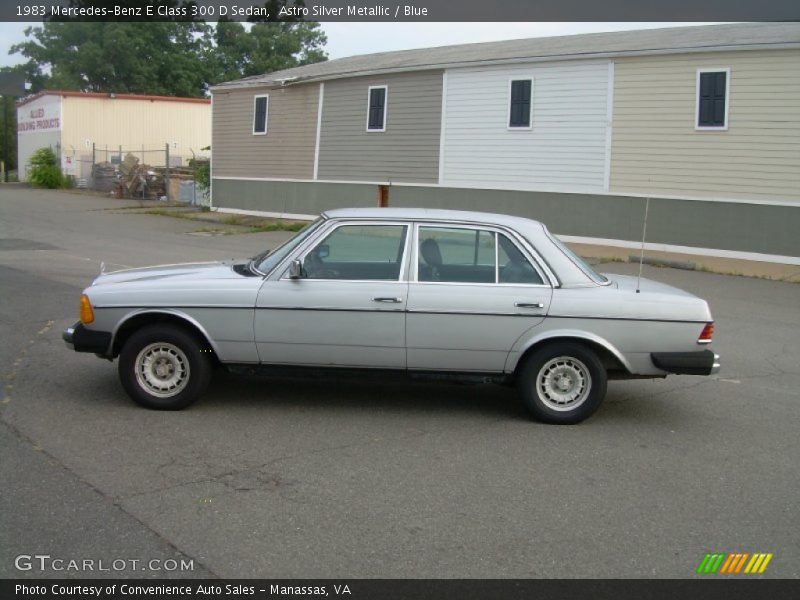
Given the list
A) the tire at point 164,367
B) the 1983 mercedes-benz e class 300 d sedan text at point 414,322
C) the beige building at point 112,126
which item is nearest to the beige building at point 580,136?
the 1983 mercedes-benz e class 300 d sedan text at point 414,322

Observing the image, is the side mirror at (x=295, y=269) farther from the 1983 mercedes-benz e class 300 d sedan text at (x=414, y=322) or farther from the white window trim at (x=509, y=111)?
the white window trim at (x=509, y=111)

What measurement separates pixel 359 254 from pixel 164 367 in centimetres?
171

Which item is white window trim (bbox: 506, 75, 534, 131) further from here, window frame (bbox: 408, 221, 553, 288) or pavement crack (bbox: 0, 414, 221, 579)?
pavement crack (bbox: 0, 414, 221, 579)

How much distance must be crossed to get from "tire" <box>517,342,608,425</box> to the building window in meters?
17.1

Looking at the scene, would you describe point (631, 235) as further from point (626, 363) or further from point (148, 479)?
point (148, 479)

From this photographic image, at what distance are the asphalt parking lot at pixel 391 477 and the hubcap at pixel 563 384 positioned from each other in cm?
22

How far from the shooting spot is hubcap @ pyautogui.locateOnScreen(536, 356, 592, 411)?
6.65 meters

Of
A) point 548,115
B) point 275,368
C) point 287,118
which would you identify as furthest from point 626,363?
point 287,118

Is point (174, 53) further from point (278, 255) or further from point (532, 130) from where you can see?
point (278, 255)

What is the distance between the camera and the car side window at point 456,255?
22.1 feet

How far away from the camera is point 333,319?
658cm

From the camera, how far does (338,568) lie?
420cm

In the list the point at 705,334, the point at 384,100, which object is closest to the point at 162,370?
the point at 705,334

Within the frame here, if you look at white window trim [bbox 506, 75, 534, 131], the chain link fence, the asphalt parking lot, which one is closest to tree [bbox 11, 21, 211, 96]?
the chain link fence
